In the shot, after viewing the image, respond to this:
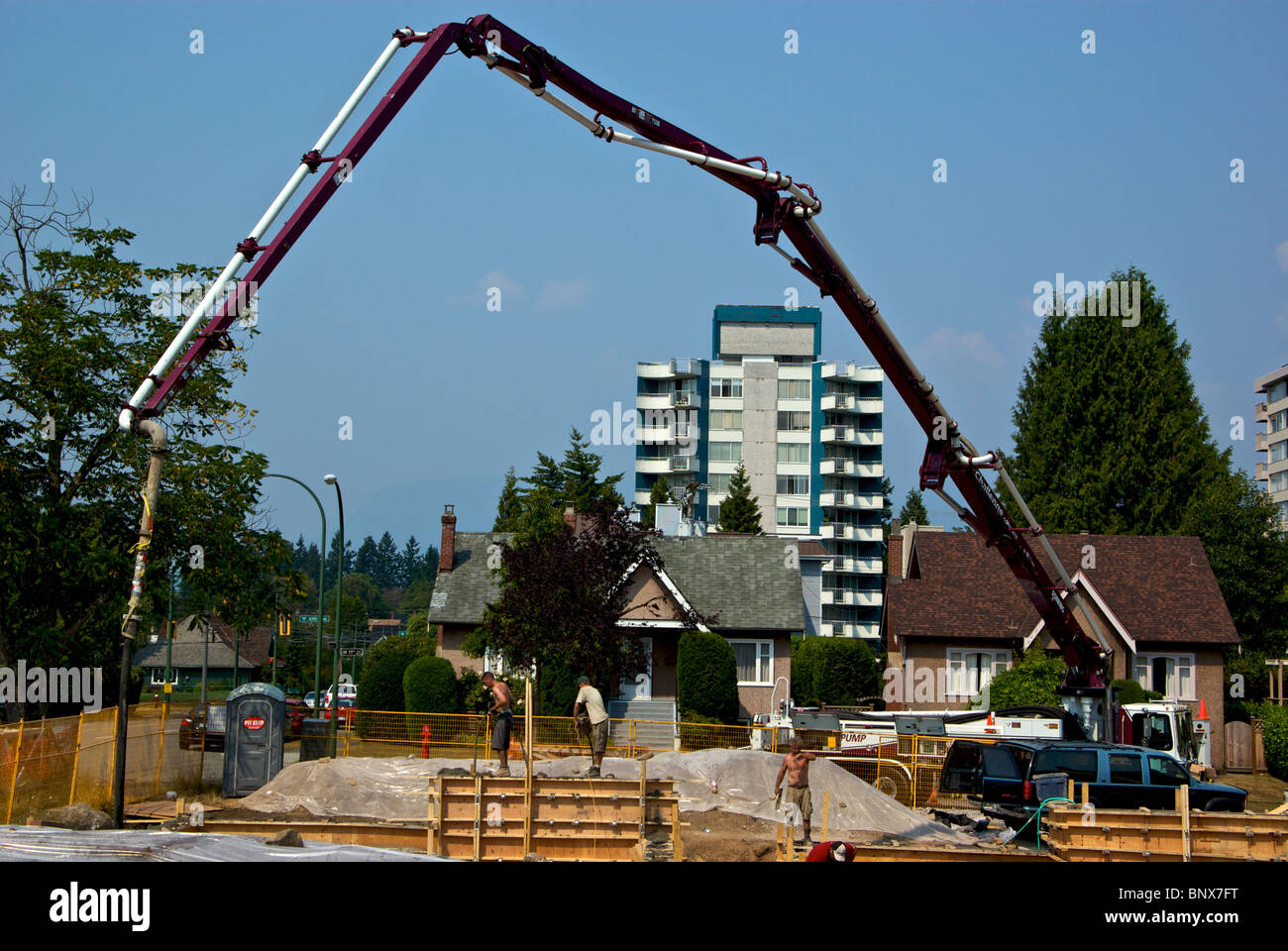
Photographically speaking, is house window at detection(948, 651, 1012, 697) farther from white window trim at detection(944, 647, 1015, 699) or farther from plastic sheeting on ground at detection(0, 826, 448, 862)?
plastic sheeting on ground at detection(0, 826, 448, 862)

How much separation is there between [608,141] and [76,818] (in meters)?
12.1

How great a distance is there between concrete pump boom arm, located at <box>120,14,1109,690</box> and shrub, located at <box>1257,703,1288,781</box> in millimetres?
16578

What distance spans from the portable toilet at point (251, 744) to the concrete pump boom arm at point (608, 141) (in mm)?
6934

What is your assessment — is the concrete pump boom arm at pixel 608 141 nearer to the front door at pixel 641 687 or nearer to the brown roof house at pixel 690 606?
the brown roof house at pixel 690 606

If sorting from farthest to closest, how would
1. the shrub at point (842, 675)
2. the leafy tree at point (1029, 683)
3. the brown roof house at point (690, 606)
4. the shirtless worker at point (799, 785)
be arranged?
the shrub at point (842, 675)
the brown roof house at point (690, 606)
the leafy tree at point (1029, 683)
the shirtless worker at point (799, 785)

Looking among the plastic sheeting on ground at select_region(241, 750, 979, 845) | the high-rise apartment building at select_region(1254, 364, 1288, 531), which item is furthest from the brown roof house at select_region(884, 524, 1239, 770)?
the high-rise apartment building at select_region(1254, 364, 1288, 531)

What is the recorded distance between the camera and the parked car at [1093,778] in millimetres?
20578

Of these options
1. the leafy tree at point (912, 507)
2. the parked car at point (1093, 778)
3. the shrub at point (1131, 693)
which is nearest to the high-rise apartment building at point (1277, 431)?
the leafy tree at point (912, 507)
